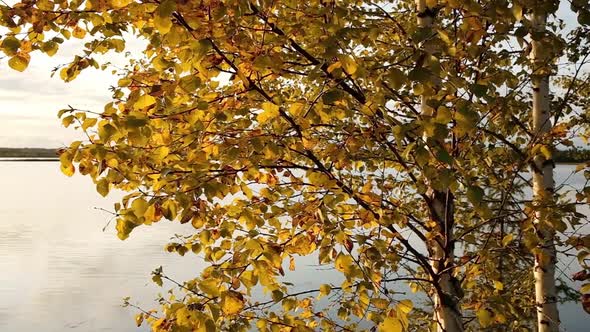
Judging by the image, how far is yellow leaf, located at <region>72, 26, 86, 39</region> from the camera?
151 inches

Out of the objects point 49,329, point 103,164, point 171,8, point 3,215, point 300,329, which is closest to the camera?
point 171,8

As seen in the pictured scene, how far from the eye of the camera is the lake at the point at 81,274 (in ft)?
96.4

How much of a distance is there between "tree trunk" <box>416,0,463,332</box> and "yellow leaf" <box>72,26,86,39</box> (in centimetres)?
279

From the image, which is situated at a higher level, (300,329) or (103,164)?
(103,164)

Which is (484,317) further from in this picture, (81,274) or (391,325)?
(81,274)

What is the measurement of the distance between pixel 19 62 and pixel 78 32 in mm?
496

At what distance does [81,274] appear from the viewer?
40125mm

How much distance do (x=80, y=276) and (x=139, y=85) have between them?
39658mm

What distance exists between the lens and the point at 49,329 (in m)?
28.2

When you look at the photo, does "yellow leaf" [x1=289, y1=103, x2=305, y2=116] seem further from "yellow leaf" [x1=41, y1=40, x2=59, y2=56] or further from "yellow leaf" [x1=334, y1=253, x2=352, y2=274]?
"yellow leaf" [x1=41, y1=40, x2=59, y2=56]

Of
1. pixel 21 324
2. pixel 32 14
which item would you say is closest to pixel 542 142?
pixel 32 14

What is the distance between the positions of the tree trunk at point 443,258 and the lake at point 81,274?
45.8 feet

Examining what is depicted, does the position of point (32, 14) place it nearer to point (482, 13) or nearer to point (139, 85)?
point (139, 85)

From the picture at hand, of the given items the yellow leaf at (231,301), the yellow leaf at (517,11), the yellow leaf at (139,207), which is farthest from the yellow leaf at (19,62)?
the yellow leaf at (517,11)
